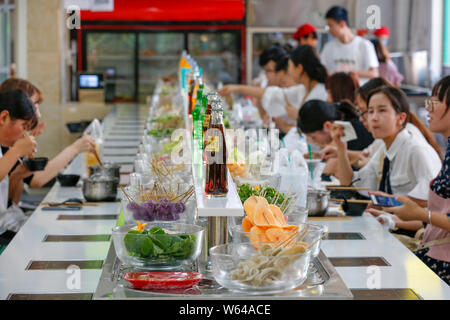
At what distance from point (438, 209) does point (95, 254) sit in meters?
1.45

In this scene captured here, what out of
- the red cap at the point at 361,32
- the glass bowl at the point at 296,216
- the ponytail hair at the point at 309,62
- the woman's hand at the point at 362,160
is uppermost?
the red cap at the point at 361,32

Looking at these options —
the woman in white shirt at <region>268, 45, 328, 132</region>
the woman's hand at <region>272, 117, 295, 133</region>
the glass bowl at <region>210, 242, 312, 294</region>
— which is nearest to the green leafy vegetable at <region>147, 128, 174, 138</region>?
the woman in white shirt at <region>268, 45, 328, 132</region>

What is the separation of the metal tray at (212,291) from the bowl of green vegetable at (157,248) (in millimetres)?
48

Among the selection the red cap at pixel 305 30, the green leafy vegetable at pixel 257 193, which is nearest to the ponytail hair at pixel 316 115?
the green leafy vegetable at pixel 257 193

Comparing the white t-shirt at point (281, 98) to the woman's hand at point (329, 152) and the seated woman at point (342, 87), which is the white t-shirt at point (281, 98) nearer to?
the seated woman at point (342, 87)

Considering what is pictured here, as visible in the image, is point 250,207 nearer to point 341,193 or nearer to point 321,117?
point 341,193

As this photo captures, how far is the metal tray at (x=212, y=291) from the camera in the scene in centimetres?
153

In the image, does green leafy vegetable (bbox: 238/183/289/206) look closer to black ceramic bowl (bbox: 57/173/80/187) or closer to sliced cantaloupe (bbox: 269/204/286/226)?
sliced cantaloupe (bbox: 269/204/286/226)

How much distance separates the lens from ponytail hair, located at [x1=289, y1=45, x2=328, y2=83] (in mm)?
5258

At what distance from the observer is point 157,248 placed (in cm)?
167

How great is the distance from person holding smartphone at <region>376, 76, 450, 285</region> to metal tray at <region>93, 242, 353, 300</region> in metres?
1.08

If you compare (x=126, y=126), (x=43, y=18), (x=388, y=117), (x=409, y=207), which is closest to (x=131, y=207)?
(x=409, y=207)

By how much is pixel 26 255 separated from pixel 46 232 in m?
0.35
